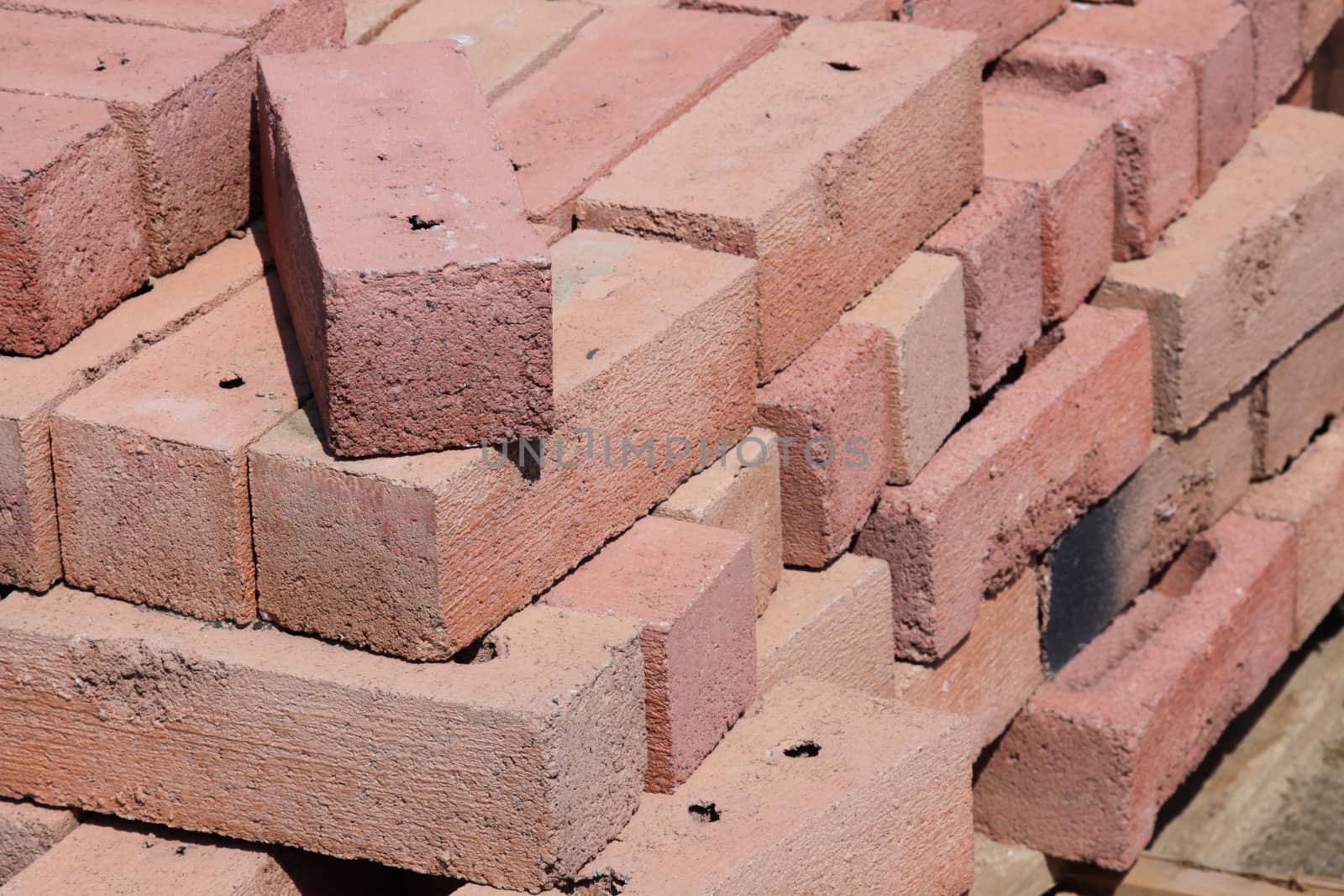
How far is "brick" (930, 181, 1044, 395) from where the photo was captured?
5.19 metres

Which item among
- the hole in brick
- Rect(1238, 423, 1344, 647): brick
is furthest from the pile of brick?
Rect(1238, 423, 1344, 647): brick

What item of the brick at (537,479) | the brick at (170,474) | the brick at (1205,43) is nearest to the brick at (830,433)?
the brick at (537,479)

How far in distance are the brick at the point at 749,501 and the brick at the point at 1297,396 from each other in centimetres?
217

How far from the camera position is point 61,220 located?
4227 millimetres

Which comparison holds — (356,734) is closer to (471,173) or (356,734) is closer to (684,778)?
(684,778)

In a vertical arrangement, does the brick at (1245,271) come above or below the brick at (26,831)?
above

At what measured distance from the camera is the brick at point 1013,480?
504cm

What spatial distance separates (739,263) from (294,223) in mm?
950

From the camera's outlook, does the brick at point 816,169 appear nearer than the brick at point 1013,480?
Yes

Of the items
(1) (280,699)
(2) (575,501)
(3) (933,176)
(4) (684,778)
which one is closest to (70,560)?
(1) (280,699)

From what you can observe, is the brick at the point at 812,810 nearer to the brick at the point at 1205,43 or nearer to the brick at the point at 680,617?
→ the brick at the point at 680,617

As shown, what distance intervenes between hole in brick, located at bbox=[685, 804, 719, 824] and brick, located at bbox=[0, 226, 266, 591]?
1.32 metres

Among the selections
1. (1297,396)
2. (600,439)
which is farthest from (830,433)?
(1297,396)

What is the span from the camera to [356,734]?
393cm
